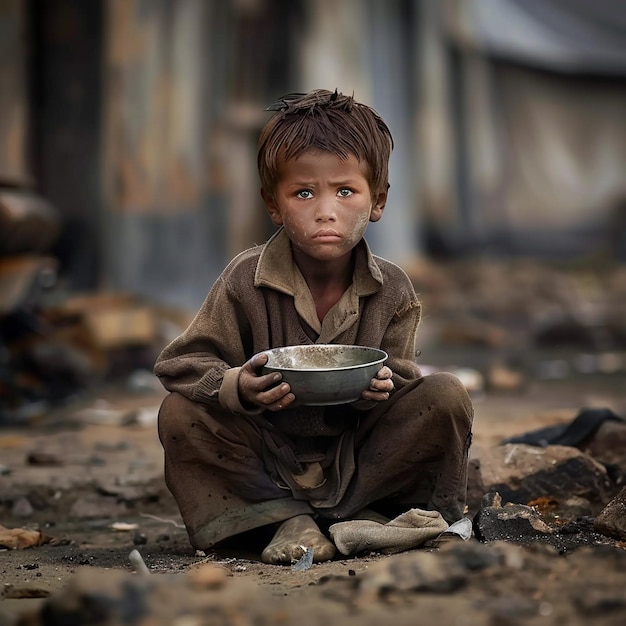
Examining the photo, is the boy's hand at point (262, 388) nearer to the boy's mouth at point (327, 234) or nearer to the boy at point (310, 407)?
the boy at point (310, 407)

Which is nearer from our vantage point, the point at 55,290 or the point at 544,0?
the point at 55,290

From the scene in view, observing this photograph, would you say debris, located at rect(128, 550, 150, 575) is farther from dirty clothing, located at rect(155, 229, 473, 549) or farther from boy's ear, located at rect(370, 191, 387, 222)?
boy's ear, located at rect(370, 191, 387, 222)

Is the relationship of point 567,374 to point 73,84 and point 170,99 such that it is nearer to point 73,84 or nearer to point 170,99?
point 170,99

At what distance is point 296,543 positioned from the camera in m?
3.19

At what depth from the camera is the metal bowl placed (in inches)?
117

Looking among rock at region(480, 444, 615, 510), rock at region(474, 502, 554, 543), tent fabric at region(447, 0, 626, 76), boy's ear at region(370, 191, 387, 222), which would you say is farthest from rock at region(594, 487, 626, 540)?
tent fabric at region(447, 0, 626, 76)

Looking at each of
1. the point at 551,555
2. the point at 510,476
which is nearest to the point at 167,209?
the point at 510,476

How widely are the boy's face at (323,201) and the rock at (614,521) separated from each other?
1.14 meters

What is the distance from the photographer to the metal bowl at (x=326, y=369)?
2.98m

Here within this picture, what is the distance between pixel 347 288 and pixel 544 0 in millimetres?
9466

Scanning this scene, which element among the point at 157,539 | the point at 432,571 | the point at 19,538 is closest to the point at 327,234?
the point at 432,571

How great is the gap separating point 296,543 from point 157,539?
0.78 metres

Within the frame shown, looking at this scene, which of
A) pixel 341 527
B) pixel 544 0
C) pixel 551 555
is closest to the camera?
pixel 551 555

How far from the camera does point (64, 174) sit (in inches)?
328
